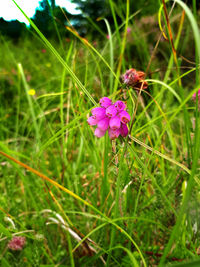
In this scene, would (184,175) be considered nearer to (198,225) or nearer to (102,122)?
(198,225)

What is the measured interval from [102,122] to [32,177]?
0.72 m

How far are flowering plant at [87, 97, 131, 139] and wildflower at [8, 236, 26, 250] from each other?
0.45 metres

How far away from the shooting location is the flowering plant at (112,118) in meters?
0.48

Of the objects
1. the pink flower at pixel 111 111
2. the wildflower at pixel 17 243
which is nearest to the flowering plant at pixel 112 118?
the pink flower at pixel 111 111

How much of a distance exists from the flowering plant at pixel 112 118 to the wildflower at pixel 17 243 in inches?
17.5

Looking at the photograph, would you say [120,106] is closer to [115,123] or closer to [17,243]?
[115,123]

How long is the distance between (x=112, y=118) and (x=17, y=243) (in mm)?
502

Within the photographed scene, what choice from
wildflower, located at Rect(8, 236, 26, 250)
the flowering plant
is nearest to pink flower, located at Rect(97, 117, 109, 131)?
the flowering plant


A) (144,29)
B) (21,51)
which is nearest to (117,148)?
(144,29)

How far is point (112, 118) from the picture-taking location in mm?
488

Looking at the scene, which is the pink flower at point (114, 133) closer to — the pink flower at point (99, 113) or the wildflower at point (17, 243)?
the pink flower at point (99, 113)

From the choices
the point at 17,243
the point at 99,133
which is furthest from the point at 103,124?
the point at 17,243

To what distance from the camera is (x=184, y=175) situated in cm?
69

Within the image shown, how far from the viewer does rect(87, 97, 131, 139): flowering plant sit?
1.59ft
